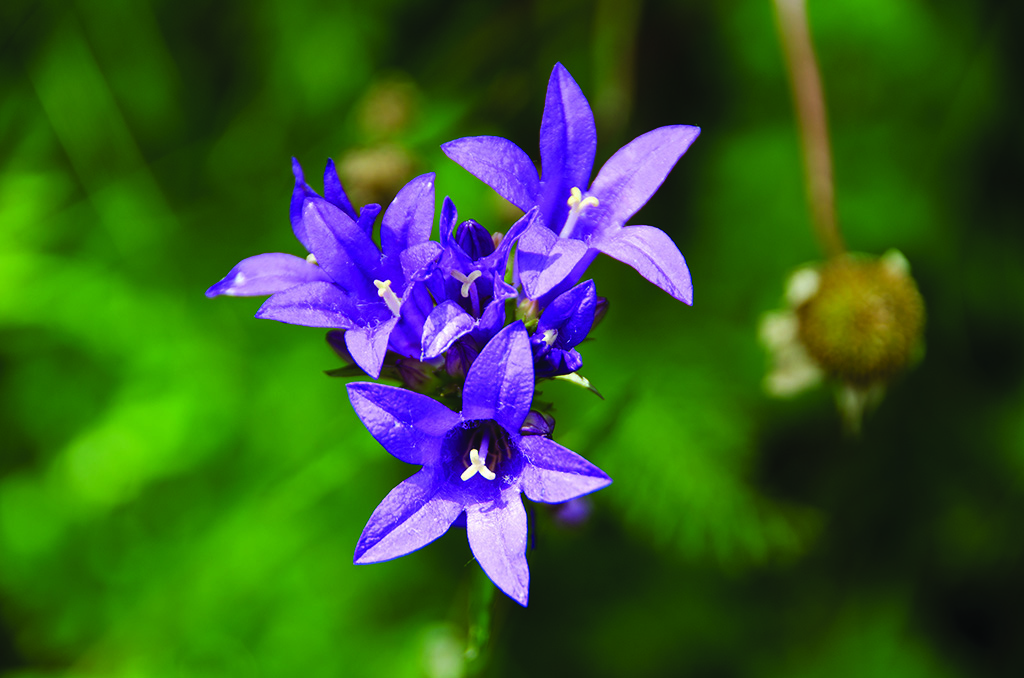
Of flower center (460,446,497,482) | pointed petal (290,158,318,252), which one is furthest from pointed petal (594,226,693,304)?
pointed petal (290,158,318,252)

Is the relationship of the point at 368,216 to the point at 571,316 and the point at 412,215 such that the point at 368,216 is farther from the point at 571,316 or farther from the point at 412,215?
the point at 571,316

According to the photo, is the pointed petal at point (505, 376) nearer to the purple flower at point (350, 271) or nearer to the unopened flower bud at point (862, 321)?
the purple flower at point (350, 271)

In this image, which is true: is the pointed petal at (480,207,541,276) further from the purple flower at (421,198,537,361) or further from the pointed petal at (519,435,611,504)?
the pointed petal at (519,435,611,504)

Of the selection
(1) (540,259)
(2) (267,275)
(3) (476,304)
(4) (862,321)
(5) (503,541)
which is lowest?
(4) (862,321)

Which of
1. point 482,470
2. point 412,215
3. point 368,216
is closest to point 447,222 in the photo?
point 412,215

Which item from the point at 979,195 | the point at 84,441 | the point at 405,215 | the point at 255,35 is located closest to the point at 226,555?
the point at 84,441
